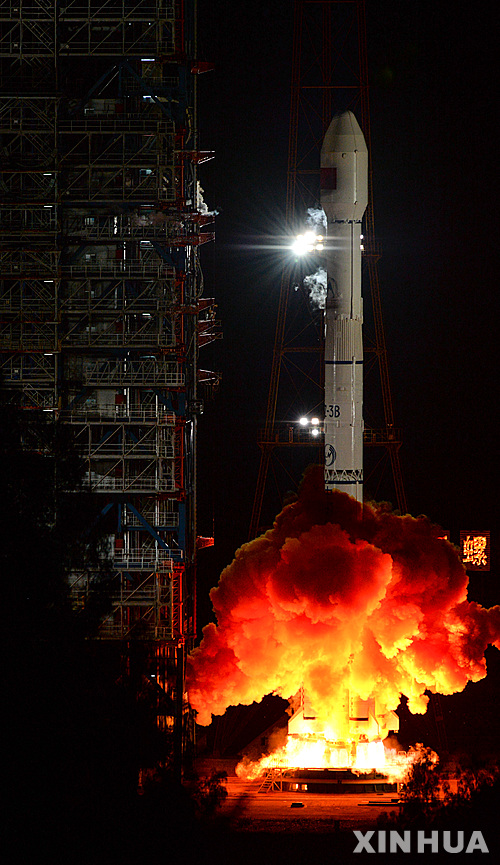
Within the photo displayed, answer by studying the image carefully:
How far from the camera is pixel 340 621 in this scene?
32469 millimetres

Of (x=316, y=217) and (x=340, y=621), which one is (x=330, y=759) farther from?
(x=316, y=217)

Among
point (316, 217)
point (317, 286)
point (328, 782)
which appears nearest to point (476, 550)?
point (317, 286)

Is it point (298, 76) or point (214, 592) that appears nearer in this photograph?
point (214, 592)

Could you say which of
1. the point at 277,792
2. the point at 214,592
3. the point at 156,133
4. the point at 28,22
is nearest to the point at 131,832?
the point at 277,792

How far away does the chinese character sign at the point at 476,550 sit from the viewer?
1673 inches

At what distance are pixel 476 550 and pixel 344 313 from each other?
35.3 feet

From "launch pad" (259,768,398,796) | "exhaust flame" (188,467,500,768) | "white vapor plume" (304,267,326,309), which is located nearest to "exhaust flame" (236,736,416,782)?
"exhaust flame" (188,467,500,768)

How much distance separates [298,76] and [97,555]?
1731cm

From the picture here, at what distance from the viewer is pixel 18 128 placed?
3481cm

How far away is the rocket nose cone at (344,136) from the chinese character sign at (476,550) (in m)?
12.6

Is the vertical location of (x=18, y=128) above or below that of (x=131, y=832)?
above

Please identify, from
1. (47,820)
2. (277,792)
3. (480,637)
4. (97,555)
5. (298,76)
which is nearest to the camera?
(47,820)

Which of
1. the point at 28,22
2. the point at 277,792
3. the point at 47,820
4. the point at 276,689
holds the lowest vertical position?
the point at 47,820

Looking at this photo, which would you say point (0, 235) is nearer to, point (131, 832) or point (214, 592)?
point (214, 592)
